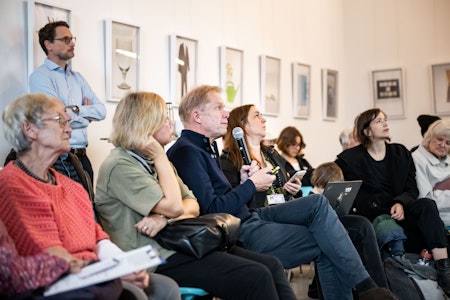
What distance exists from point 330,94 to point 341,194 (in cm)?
433

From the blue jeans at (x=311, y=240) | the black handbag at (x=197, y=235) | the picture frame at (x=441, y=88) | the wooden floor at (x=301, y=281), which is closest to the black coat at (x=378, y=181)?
the wooden floor at (x=301, y=281)

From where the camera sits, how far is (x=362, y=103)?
7.91 meters

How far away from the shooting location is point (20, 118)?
6.88 feet

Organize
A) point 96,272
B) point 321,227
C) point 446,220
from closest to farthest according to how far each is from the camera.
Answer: point 96,272, point 321,227, point 446,220

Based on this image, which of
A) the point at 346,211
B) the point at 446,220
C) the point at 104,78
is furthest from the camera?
the point at 104,78

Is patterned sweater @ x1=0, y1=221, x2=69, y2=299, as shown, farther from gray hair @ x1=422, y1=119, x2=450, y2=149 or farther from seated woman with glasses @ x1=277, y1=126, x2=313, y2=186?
seated woman with glasses @ x1=277, y1=126, x2=313, y2=186

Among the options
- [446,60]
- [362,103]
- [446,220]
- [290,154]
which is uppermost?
[446,60]

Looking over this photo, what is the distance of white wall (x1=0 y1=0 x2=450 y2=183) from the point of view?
4902 mm

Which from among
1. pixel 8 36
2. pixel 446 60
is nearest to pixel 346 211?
pixel 8 36

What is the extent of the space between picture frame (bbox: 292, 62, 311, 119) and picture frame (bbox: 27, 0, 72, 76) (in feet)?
11.3

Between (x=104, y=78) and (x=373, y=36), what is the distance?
4.25m

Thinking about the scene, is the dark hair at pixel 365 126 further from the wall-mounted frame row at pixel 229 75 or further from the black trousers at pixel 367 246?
the wall-mounted frame row at pixel 229 75

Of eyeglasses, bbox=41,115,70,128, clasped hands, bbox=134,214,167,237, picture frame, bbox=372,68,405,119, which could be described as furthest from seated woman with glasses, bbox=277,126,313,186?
eyeglasses, bbox=41,115,70,128

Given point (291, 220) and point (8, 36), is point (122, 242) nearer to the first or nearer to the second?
point (291, 220)
